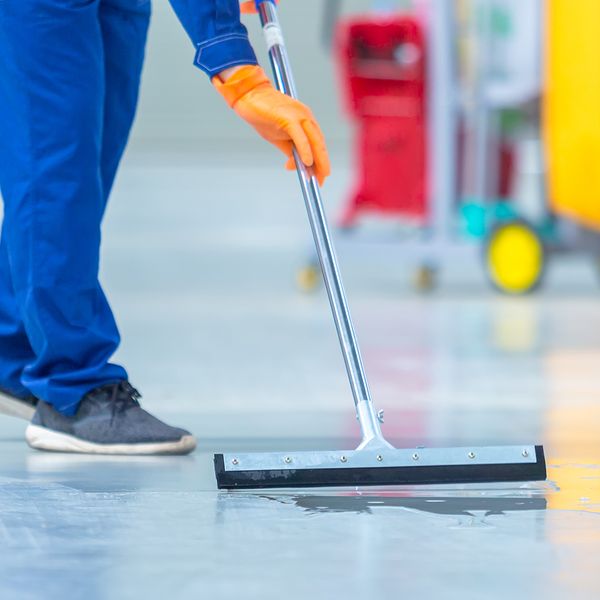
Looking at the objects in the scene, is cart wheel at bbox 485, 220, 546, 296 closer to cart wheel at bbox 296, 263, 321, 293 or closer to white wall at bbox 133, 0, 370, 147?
cart wheel at bbox 296, 263, 321, 293

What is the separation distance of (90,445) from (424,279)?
2540 millimetres

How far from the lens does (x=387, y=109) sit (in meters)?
4.72

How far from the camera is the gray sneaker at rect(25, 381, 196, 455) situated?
191 centimetres

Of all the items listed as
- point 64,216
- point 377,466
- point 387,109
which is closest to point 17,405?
point 64,216

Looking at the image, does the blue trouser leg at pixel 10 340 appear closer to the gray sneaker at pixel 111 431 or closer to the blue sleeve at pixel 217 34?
the gray sneaker at pixel 111 431

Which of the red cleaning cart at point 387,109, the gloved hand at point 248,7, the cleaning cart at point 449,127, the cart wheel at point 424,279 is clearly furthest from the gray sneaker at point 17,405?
the red cleaning cart at point 387,109

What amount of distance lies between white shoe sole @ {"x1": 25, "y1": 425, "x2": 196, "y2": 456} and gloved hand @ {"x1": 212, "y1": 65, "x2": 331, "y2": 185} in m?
0.41

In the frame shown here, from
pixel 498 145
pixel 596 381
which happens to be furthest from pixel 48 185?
pixel 498 145

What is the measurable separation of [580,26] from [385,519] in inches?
105

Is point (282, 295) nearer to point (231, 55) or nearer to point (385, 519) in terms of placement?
point (231, 55)

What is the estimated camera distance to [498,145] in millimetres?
5043

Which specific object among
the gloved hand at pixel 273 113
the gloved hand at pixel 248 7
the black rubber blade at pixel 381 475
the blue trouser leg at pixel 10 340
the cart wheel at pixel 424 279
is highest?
the gloved hand at pixel 248 7

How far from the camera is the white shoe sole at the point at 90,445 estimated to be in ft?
6.27

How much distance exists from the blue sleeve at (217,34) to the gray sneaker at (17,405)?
55cm
